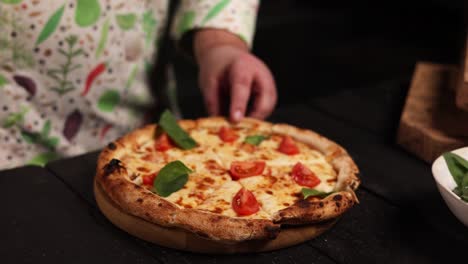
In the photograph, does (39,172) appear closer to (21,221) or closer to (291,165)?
(21,221)

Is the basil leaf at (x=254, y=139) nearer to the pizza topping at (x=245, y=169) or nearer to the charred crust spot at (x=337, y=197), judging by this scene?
the pizza topping at (x=245, y=169)

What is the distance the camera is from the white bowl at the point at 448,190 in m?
1.17

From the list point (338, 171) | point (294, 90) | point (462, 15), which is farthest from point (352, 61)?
point (338, 171)

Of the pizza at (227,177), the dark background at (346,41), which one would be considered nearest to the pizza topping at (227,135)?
the pizza at (227,177)

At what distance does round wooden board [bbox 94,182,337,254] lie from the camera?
45.1 inches

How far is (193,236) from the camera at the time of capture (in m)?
1.14

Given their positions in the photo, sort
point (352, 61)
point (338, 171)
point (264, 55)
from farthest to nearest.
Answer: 1. point (352, 61)
2. point (264, 55)
3. point (338, 171)

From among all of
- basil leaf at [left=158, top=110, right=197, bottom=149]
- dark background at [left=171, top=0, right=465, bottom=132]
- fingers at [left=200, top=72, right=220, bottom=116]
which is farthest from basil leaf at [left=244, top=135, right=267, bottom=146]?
dark background at [left=171, top=0, right=465, bottom=132]

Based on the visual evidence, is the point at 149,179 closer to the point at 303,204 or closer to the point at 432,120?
the point at 303,204

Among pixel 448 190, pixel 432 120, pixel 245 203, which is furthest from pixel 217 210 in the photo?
pixel 432 120

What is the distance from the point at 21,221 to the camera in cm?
124

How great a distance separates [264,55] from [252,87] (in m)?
2.06

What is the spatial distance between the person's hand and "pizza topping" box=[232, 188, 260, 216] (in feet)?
1.39

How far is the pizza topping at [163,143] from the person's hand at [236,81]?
0.66ft
